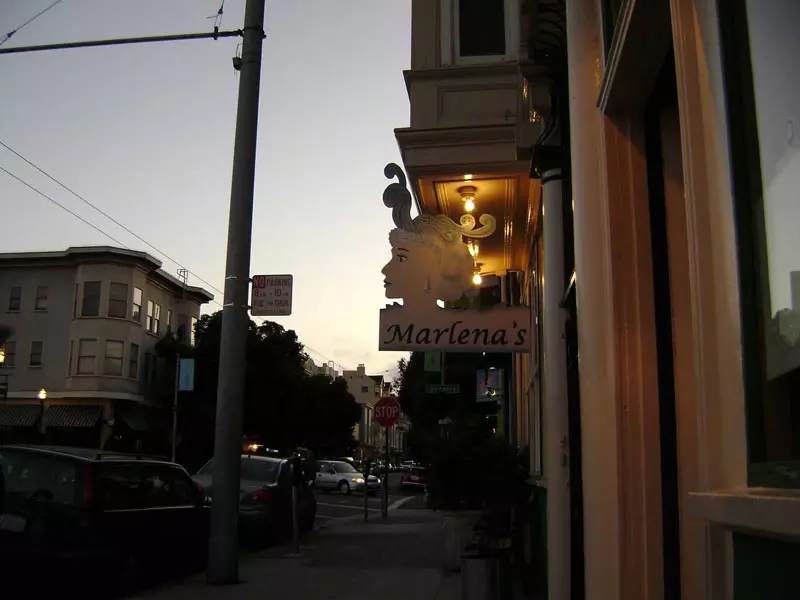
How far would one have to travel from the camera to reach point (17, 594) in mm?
8094

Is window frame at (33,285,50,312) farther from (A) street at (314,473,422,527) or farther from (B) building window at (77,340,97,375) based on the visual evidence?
(A) street at (314,473,422,527)

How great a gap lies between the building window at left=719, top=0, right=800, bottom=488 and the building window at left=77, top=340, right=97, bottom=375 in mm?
40263

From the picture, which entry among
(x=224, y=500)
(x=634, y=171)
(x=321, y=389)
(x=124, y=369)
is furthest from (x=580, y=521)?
(x=321, y=389)

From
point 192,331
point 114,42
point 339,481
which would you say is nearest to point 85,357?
point 192,331

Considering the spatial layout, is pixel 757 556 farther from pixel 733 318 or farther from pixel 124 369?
pixel 124 369

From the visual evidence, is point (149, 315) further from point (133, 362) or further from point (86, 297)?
point (86, 297)

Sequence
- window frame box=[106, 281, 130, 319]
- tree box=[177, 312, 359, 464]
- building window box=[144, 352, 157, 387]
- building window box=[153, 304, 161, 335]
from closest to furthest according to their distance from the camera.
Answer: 1. window frame box=[106, 281, 130, 319]
2. building window box=[144, 352, 157, 387]
3. tree box=[177, 312, 359, 464]
4. building window box=[153, 304, 161, 335]

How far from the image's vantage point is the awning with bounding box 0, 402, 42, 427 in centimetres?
3906

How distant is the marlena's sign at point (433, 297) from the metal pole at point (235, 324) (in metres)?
2.09

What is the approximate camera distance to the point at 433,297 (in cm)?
806

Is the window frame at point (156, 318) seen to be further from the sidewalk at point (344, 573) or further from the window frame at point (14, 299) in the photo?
the sidewalk at point (344, 573)

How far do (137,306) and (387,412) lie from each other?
2460cm

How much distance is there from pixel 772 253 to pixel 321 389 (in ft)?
206

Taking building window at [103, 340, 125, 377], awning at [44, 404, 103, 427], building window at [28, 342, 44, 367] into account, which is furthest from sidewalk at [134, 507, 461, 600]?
building window at [28, 342, 44, 367]
